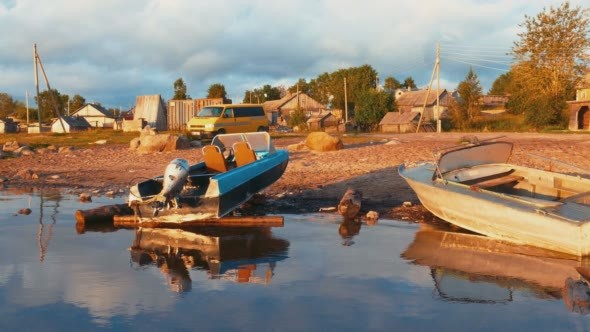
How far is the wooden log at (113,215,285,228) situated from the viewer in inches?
463

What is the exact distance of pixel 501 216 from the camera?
33.1ft

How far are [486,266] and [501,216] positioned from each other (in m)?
1.33

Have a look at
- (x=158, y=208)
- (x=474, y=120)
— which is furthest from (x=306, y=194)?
(x=474, y=120)

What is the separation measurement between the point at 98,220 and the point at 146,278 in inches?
177

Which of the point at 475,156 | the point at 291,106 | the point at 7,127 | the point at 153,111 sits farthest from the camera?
the point at 291,106

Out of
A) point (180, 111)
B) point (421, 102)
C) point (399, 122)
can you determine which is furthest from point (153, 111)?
point (421, 102)

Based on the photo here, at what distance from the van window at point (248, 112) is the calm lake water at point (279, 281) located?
772 inches

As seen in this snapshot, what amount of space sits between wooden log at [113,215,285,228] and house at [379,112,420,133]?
38276 millimetres

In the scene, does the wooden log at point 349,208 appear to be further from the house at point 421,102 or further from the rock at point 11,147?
the house at point 421,102

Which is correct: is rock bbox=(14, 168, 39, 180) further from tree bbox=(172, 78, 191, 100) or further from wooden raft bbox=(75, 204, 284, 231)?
tree bbox=(172, 78, 191, 100)

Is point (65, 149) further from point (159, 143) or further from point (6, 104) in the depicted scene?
point (6, 104)

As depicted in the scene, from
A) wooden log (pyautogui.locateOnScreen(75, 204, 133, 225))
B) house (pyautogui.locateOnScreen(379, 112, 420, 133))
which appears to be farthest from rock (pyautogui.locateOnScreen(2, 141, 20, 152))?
house (pyautogui.locateOnScreen(379, 112, 420, 133))

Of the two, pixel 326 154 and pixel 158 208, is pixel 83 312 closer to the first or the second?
pixel 158 208

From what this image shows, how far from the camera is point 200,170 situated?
1397 centimetres
